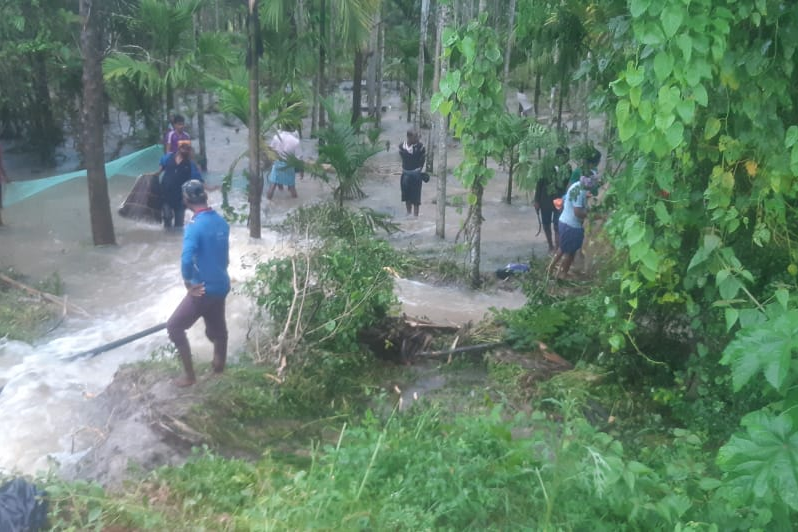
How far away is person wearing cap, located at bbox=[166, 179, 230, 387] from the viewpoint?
5.68 metres

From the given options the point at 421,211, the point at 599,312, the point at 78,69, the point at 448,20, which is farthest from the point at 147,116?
the point at 599,312

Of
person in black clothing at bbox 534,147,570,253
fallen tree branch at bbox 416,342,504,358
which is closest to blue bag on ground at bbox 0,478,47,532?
fallen tree branch at bbox 416,342,504,358

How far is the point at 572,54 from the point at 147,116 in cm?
955

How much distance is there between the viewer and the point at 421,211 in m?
13.6

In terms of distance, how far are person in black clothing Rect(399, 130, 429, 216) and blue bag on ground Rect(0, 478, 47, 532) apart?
9.30 meters

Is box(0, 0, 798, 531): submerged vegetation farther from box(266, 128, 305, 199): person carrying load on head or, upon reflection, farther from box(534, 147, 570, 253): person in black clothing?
box(266, 128, 305, 199): person carrying load on head

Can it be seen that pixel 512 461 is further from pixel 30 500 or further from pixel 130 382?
pixel 130 382

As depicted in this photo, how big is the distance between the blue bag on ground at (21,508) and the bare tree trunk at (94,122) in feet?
22.5

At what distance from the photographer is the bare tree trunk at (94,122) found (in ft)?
31.3

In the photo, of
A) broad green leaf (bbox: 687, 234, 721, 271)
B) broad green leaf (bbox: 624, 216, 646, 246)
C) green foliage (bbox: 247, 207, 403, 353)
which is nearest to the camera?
broad green leaf (bbox: 624, 216, 646, 246)

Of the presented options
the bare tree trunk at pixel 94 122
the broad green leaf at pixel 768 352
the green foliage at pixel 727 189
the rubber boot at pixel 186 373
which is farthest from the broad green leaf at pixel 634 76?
the bare tree trunk at pixel 94 122

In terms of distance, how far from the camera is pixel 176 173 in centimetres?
1082

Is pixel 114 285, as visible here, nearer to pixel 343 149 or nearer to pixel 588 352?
pixel 343 149

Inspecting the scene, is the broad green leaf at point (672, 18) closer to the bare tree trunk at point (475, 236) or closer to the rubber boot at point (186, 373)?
the rubber boot at point (186, 373)
